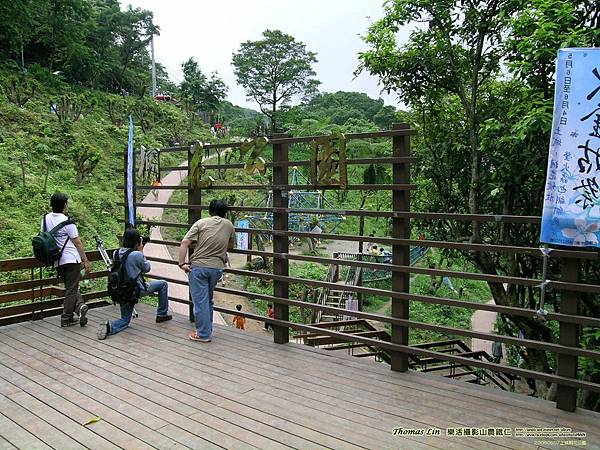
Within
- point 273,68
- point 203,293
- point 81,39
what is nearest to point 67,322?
point 203,293

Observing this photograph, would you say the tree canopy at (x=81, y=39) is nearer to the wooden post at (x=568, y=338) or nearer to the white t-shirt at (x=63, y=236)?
the white t-shirt at (x=63, y=236)

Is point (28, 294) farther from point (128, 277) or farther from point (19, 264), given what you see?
point (128, 277)

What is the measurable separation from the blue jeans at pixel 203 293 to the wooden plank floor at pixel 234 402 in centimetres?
19

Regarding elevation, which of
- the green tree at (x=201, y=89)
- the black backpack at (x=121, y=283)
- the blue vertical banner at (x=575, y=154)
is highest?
the green tree at (x=201, y=89)

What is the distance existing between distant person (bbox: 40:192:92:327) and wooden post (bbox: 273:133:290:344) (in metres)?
2.21

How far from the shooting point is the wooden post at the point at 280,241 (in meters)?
4.66

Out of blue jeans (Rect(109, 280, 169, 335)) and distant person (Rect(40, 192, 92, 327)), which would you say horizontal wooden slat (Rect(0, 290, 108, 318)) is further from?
blue jeans (Rect(109, 280, 169, 335))

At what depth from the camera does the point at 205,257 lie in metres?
4.68

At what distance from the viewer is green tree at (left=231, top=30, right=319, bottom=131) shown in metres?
34.9

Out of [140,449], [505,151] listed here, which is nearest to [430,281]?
[505,151]

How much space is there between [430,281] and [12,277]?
1366 centimetres

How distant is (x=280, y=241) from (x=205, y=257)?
0.76m

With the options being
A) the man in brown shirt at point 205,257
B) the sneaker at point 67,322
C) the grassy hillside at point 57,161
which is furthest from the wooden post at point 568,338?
the grassy hillside at point 57,161

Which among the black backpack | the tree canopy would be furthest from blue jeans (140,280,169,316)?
the tree canopy
